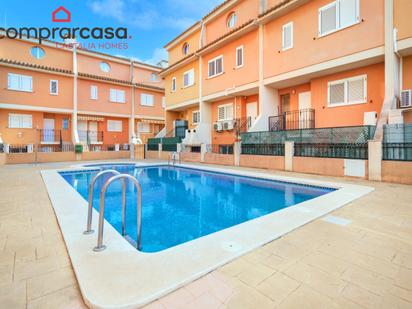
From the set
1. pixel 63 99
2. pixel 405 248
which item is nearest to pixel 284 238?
pixel 405 248

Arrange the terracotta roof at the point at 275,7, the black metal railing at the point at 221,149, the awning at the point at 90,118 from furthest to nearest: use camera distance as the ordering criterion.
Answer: the awning at the point at 90,118 → the black metal railing at the point at 221,149 → the terracotta roof at the point at 275,7

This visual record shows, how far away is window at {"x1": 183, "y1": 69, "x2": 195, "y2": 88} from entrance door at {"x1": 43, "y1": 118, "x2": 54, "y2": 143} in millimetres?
13356

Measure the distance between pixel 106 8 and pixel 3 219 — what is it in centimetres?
2015

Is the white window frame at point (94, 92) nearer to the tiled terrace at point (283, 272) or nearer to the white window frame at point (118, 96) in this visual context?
the white window frame at point (118, 96)

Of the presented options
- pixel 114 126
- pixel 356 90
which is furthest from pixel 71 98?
pixel 356 90

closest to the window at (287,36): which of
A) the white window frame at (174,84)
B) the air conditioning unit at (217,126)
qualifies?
the air conditioning unit at (217,126)

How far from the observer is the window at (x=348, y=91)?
432 inches

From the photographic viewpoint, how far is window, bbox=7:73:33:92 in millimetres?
18453

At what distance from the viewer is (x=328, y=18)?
11.1 m

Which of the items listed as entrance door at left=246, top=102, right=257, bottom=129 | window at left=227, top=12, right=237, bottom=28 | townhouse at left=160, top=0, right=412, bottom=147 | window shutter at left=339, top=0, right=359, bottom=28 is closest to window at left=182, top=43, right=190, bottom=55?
townhouse at left=160, top=0, right=412, bottom=147

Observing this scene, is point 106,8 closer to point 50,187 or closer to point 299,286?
point 50,187

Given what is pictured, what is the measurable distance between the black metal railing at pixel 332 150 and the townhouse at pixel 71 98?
676 inches

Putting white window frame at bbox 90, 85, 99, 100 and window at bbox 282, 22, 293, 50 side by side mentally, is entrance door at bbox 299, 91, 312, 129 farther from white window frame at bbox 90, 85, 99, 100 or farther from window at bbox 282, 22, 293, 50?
white window frame at bbox 90, 85, 99, 100

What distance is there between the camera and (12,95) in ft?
61.0
